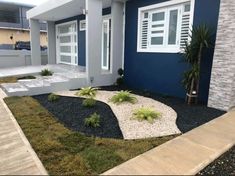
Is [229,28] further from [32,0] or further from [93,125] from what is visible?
A: [32,0]

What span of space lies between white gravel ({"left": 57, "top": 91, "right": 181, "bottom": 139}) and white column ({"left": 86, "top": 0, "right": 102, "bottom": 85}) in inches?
82.7

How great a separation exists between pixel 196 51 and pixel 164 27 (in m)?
1.77

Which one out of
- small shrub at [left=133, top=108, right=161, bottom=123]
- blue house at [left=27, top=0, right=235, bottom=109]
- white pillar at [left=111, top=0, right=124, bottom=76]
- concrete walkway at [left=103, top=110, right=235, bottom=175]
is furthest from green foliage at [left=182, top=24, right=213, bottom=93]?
white pillar at [left=111, top=0, right=124, bottom=76]

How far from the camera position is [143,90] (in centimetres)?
763

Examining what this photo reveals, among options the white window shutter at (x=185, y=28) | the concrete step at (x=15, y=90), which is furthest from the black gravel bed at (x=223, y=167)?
the concrete step at (x=15, y=90)

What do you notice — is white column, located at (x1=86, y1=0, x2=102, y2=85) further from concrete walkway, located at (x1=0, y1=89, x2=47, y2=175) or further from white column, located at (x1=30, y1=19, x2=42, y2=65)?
white column, located at (x1=30, y1=19, x2=42, y2=65)

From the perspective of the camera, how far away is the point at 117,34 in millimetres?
8109

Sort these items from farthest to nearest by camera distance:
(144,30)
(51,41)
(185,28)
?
(51,41) < (144,30) < (185,28)

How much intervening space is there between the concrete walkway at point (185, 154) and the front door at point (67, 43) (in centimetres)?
958

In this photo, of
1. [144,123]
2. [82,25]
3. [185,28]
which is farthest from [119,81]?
[82,25]

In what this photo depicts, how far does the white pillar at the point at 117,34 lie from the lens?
7961 mm

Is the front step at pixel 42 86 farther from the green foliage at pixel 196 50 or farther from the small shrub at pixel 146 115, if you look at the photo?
the green foliage at pixel 196 50

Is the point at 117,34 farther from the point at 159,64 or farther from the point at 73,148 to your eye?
the point at 73,148

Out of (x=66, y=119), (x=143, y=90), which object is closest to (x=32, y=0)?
(x=143, y=90)
